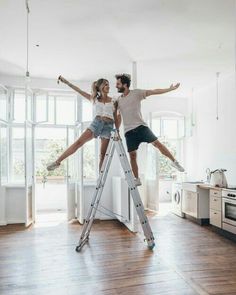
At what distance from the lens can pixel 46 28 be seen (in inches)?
150

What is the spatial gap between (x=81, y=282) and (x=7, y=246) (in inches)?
74.8

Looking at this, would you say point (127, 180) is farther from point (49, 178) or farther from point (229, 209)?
point (49, 178)

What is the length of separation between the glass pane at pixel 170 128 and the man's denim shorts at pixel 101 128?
14.1 feet

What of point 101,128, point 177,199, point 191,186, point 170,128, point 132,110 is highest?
point 170,128

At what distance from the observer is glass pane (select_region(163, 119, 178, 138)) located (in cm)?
804

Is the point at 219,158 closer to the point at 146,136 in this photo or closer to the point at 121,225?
the point at 121,225

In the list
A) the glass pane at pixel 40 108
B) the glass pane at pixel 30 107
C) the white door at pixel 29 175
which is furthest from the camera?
the glass pane at pixel 40 108

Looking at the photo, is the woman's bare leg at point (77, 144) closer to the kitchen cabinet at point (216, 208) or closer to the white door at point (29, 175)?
the white door at point (29, 175)

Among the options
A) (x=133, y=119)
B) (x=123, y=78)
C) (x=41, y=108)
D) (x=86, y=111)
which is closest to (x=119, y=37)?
(x=123, y=78)

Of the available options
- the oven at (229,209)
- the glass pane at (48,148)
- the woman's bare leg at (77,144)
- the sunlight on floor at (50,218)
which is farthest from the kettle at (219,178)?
the glass pane at (48,148)

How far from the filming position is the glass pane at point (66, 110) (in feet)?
21.3

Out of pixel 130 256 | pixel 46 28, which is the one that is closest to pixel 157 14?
pixel 46 28

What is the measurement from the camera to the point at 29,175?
5.91 m

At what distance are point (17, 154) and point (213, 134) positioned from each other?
14.9ft
